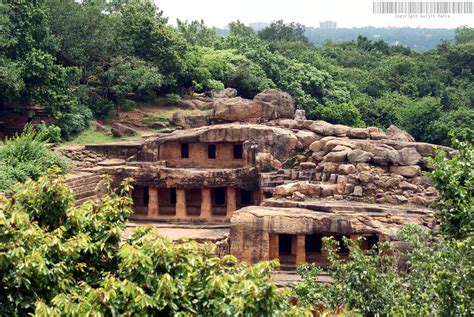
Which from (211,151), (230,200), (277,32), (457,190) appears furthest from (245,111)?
(277,32)

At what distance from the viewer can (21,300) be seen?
9.34 meters

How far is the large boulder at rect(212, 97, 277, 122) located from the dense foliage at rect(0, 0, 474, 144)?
411cm

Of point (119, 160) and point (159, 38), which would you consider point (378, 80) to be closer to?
point (159, 38)

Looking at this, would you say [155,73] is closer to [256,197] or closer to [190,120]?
[190,120]

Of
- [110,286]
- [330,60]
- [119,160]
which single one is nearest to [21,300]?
[110,286]

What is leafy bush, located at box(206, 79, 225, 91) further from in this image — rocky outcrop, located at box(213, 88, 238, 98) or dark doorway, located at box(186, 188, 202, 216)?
dark doorway, located at box(186, 188, 202, 216)

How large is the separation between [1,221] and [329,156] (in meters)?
16.3

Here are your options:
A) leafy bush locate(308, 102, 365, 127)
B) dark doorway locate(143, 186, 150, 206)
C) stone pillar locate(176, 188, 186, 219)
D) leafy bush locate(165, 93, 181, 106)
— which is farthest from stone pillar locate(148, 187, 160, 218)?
leafy bush locate(308, 102, 365, 127)

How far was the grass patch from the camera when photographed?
2852 centimetres

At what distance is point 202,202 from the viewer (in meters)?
26.3

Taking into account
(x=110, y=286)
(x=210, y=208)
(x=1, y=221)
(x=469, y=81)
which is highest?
(x=469, y=81)

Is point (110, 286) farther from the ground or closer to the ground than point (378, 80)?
closer to the ground

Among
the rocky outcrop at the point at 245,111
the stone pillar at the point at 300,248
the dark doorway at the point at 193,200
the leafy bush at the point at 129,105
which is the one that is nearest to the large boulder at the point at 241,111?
the rocky outcrop at the point at 245,111

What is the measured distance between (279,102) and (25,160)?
40.2ft
